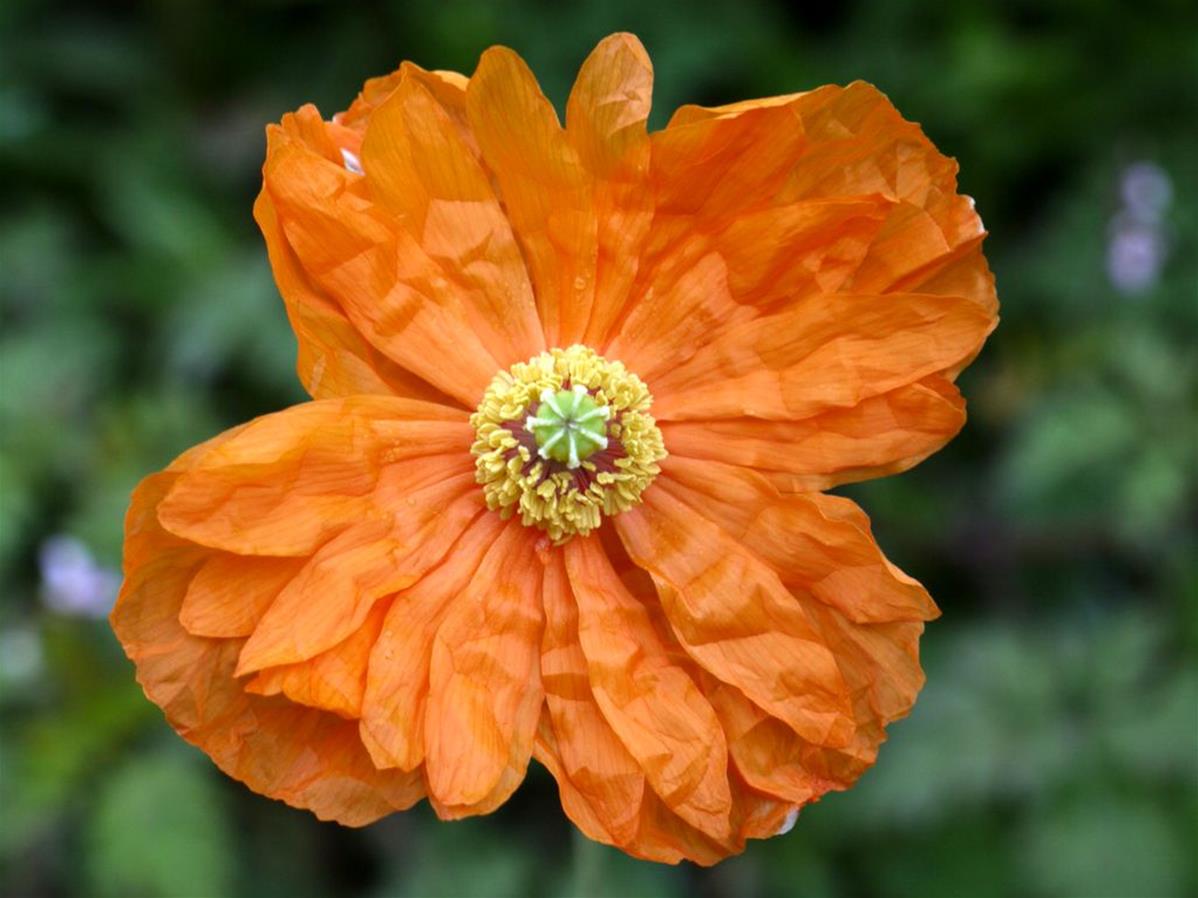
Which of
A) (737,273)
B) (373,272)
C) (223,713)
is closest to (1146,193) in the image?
(737,273)

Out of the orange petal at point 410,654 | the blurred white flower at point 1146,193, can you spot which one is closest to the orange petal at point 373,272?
the orange petal at point 410,654

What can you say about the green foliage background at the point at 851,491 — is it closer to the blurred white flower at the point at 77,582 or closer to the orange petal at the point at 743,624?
the blurred white flower at the point at 77,582

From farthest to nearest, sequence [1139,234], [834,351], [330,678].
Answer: [1139,234] → [834,351] → [330,678]

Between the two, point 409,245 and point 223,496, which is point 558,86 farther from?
point 223,496

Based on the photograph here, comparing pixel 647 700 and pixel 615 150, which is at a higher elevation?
pixel 615 150

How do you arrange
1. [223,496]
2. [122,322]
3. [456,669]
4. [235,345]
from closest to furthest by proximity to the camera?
[223,496] < [456,669] < [235,345] < [122,322]

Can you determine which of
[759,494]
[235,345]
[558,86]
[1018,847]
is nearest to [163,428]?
[235,345]

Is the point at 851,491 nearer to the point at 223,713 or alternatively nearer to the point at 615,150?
the point at 615,150

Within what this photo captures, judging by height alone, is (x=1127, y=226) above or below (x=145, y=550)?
below
